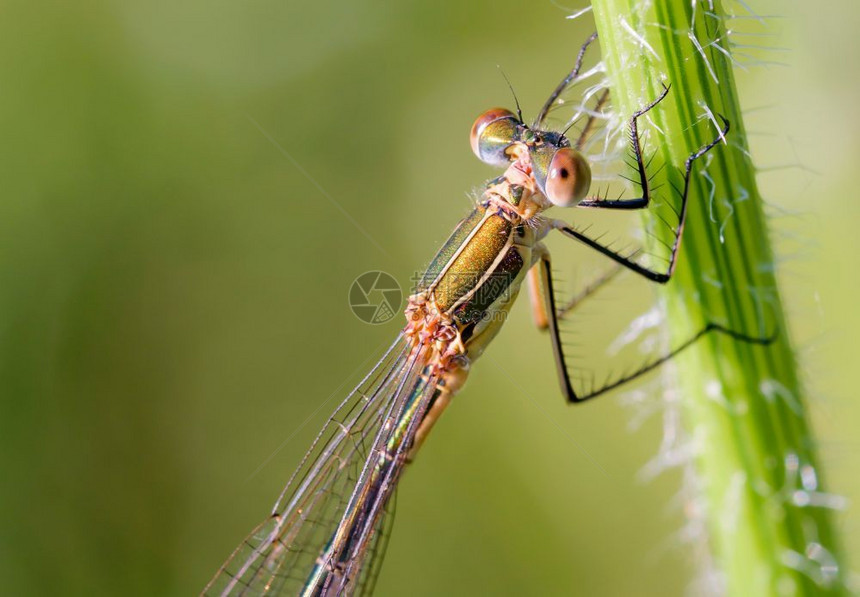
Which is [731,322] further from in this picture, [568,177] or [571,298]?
[571,298]

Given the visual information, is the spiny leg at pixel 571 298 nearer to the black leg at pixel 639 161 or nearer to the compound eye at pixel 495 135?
the compound eye at pixel 495 135

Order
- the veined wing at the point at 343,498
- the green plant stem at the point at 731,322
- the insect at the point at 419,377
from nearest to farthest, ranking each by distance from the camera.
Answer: the green plant stem at the point at 731,322, the insect at the point at 419,377, the veined wing at the point at 343,498

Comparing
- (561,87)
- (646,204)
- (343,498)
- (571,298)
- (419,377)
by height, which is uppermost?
(561,87)

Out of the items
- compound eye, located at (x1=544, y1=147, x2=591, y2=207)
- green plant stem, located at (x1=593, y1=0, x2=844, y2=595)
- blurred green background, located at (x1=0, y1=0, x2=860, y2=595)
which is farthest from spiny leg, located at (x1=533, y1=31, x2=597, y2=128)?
blurred green background, located at (x1=0, y1=0, x2=860, y2=595)

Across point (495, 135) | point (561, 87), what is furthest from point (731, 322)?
point (495, 135)

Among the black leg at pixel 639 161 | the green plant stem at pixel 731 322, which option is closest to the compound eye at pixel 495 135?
the black leg at pixel 639 161

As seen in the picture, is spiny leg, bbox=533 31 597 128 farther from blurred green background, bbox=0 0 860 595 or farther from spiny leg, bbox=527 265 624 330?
blurred green background, bbox=0 0 860 595

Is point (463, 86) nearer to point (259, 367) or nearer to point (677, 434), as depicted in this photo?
point (259, 367)
